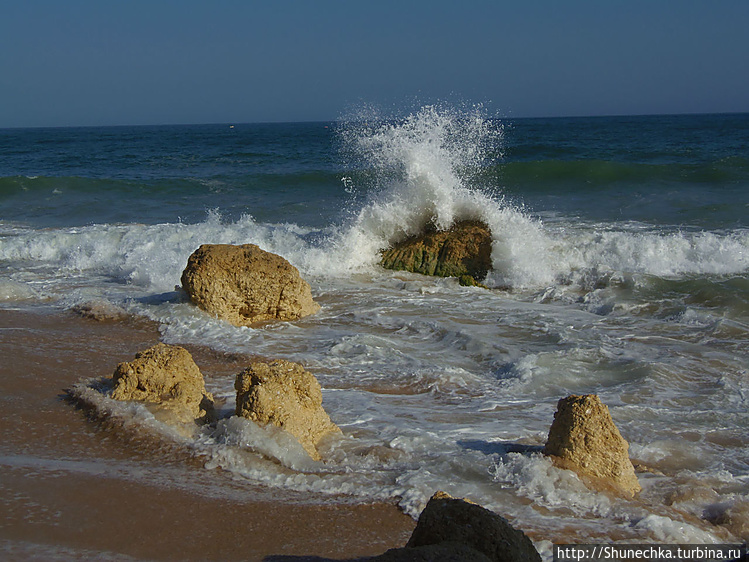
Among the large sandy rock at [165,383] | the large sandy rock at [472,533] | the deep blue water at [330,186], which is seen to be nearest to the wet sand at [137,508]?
the large sandy rock at [165,383]

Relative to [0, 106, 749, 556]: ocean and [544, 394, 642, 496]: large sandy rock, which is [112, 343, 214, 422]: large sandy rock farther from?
[544, 394, 642, 496]: large sandy rock

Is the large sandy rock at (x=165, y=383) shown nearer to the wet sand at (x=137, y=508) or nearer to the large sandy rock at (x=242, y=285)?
the wet sand at (x=137, y=508)

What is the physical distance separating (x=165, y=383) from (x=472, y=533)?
2.31m

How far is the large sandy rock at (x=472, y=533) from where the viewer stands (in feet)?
6.48

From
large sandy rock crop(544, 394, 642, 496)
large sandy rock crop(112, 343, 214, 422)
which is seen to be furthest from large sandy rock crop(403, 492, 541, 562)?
large sandy rock crop(112, 343, 214, 422)

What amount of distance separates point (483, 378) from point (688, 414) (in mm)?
1313

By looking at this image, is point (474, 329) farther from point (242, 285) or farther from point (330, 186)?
point (330, 186)

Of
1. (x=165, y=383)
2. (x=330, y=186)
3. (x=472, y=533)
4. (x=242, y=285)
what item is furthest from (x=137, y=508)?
(x=330, y=186)

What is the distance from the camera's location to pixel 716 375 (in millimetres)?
4797

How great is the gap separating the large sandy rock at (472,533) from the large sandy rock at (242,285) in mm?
4170

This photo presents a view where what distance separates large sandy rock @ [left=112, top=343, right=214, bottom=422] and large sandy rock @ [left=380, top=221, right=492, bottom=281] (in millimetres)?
4675

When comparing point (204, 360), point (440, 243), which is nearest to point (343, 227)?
point (440, 243)

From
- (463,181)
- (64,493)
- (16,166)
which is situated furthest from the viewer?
(16,166)

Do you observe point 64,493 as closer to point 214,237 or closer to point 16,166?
point 214,237
